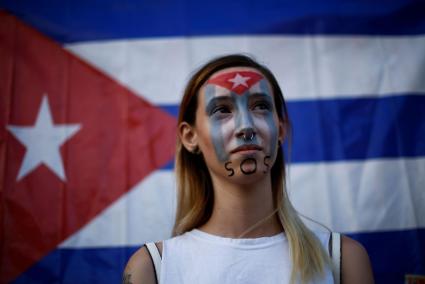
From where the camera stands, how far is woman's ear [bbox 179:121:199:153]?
6.12 ft

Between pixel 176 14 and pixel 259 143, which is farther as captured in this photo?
pixel 176 14

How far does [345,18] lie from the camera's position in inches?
104

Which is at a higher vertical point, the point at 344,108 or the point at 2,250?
the point at 344,108

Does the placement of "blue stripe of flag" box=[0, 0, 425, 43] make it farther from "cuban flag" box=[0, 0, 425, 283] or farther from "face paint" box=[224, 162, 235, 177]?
"face paint" box=[224, 162, 235, 177]

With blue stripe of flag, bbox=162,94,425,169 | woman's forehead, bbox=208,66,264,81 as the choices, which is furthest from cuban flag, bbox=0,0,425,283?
woman's forehead, bbox=208,66,264,81

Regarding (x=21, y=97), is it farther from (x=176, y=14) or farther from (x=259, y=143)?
(x=259, y=143)

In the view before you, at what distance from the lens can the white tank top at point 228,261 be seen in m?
1.54

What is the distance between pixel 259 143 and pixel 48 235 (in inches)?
56.8

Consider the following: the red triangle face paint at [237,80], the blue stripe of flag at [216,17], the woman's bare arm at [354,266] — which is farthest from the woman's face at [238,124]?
the blue stripe of flag at [216,17]

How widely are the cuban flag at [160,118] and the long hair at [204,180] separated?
0.49 metres

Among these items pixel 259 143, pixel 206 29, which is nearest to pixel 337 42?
pixel 206 29

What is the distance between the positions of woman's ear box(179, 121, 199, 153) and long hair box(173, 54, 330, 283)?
0.09 feet

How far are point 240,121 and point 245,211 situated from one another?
0.38 meters

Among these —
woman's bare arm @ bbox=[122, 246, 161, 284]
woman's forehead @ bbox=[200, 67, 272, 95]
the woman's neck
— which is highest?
woman's forehead @ bbox=[200, 67, 272, 95]
